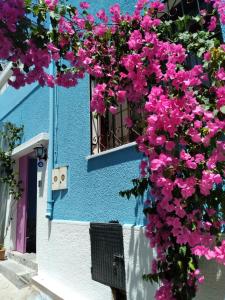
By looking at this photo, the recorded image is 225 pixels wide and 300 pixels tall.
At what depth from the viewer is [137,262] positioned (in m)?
4.17

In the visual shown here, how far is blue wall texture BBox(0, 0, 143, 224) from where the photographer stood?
4543 millimetres

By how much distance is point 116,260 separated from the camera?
14.4 feet

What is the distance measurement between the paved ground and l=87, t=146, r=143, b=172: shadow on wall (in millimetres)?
2388

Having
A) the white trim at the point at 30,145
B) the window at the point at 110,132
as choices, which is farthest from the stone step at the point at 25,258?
the window at the point at 110,132

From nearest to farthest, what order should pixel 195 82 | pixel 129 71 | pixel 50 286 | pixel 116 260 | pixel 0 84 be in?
pixel 195 82
pixel 129 71
pixel 116 260
pixel 50 286
pixel 0 84

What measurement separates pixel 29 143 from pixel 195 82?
218 inches

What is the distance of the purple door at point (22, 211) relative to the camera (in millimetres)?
8719

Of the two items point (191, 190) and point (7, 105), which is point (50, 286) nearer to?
point (191, 190)

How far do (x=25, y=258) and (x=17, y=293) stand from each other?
128 cm

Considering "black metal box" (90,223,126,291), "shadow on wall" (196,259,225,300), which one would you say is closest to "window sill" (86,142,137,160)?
"black metal box" (90,223,126,291)

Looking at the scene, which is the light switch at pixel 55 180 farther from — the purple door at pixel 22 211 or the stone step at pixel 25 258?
the purple door at pixel 22 211

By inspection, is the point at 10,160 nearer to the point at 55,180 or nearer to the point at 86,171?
the point at 55,180

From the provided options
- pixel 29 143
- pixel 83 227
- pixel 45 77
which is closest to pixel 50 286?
pixel 83 227

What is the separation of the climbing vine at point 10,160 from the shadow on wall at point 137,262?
5108 mm
